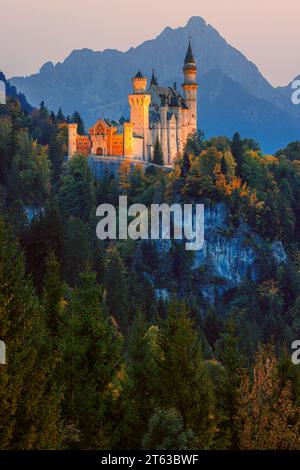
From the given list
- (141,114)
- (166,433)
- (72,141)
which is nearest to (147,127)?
(141,114)

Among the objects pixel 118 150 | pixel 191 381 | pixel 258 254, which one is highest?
pixel 118 150

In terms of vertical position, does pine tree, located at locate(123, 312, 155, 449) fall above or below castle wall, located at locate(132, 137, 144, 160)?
below

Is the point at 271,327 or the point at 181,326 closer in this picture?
the point at 181,326

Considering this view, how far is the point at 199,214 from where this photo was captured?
118 m

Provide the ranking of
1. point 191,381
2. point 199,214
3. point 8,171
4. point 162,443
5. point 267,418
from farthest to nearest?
point 199,214 → point 8,171 → point 267,418 → point 191,381 → point 162,443

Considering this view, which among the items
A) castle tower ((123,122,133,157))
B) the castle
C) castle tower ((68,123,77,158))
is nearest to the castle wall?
the castle

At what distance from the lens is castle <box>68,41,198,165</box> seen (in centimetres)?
12456

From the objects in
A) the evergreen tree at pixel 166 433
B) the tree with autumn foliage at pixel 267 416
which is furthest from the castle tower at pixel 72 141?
the evergreen tree at pixel 166 433

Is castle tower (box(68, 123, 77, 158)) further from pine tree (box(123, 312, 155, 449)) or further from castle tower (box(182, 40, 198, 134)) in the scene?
pine tree (box(123, 312, 155, 449))

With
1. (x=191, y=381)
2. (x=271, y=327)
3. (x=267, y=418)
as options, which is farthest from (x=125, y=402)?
(x=271, y=327)

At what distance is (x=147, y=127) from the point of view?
129 m

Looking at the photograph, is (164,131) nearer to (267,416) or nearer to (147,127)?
(147,127)

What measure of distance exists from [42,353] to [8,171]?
74643 mm
